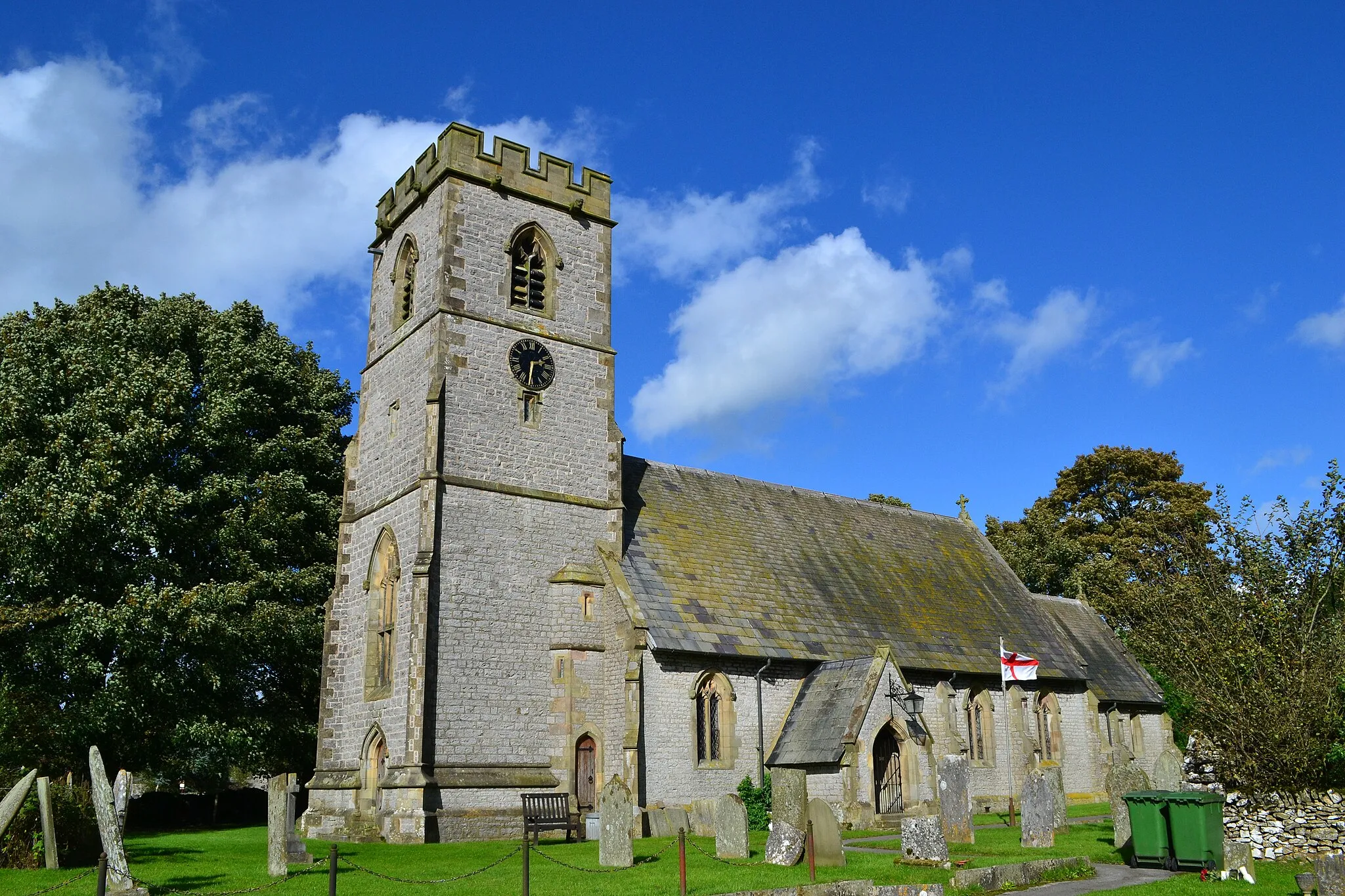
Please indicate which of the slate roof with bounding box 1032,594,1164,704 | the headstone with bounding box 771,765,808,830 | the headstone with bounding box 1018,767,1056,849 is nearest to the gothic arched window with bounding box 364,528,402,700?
the headstone with bounding box 771,765,808,830

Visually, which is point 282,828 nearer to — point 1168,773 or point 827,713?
point 827,713

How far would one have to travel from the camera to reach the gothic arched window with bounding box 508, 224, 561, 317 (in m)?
27.6

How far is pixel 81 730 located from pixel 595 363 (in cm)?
1502

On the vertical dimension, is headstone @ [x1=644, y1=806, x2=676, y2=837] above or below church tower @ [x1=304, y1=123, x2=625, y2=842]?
below

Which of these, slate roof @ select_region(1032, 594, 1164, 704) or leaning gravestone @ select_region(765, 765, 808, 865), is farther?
slate roof @ select_region(1032, 594, 1164, 704)

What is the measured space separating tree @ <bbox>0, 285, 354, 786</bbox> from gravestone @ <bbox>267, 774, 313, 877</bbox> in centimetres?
826

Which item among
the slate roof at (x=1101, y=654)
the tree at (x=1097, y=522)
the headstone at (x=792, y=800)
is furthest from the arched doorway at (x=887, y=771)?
the tree at (x=1097, y=522)

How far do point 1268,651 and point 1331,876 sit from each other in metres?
6.16

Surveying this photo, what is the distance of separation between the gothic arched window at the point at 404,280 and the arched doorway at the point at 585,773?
11.9m

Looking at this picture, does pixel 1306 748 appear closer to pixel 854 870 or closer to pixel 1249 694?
pixel 1249 694

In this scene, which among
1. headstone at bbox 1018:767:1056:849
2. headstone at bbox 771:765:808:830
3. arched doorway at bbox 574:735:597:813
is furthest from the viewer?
arched doorway at bbox 574:735:597:813

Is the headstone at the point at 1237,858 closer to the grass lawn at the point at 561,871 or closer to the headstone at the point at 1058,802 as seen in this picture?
the grass lawn at the point at 561,871

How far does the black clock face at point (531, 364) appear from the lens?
2661 cm

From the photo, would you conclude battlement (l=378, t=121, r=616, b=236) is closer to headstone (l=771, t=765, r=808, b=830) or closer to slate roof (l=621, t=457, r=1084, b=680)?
slate roof (l=621, t=457, r=1084, b=680)
